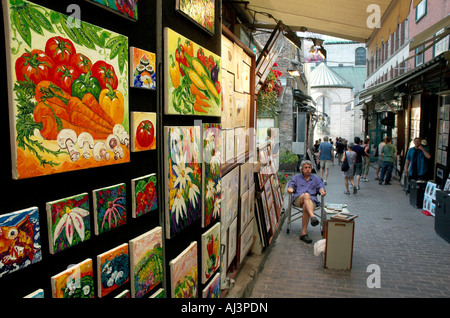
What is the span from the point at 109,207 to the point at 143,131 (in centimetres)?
51

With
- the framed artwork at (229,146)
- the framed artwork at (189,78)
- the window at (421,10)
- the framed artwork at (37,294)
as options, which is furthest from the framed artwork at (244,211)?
the window at (421,10)

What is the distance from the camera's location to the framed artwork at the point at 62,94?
1.35 metres

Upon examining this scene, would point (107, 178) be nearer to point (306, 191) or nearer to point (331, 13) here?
point (306, 191)

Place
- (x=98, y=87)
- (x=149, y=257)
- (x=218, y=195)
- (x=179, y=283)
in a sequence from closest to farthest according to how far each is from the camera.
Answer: (x=98, y=87) < (x=149, y=257) < (x=179, y=283) < (x=218, y=195)

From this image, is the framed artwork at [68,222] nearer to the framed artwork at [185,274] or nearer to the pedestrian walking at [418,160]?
the framed artwork at [185,274]

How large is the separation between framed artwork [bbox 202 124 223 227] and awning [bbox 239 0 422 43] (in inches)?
105

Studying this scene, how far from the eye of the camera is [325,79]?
1949 inches

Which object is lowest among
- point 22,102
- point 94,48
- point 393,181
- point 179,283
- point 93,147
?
point 393,181

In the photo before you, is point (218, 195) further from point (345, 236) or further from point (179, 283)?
point (345, 236)

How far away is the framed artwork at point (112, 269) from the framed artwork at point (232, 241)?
2.53 meters

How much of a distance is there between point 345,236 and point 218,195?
113 inches

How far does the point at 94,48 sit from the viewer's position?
1715 millimetres

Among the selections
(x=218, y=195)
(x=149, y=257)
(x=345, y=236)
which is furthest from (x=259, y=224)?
(x=149, y=257)

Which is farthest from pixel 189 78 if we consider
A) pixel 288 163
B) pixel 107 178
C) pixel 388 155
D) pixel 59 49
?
pixel 288 163
